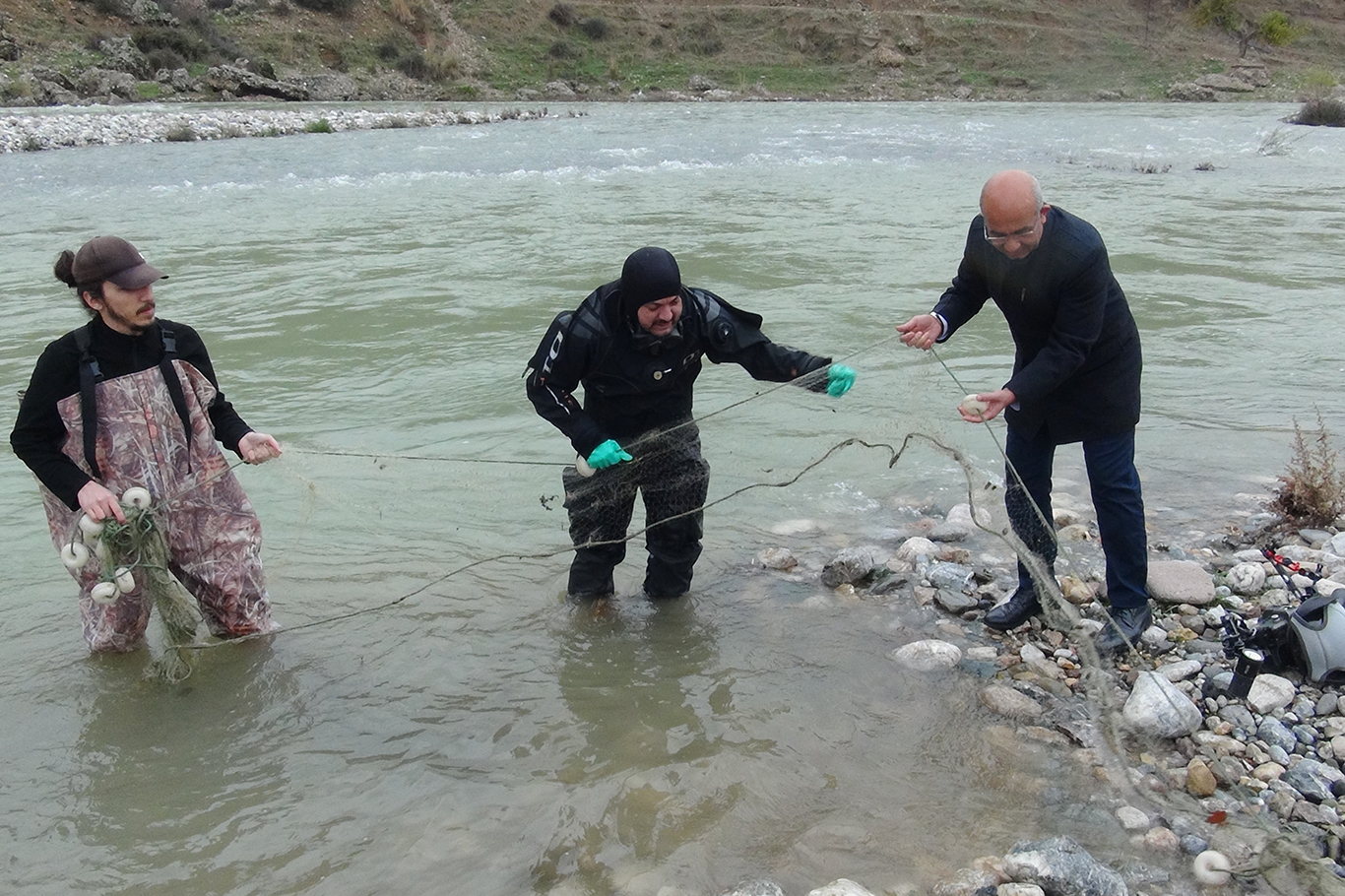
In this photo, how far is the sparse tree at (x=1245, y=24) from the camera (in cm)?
6638

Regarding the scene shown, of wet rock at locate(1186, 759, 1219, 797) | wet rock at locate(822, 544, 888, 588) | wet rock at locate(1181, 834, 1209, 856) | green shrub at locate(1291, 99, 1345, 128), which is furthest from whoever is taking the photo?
green shrub at locate(1291, 99, 1345, 128)

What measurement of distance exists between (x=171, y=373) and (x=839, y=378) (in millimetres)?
2566

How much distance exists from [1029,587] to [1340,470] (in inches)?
109

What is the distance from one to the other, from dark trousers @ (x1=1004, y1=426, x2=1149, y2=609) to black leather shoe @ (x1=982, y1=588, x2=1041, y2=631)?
0.17 ft

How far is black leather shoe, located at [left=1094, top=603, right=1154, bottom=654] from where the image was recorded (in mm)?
4145

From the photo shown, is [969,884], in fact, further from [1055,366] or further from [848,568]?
[848,568]

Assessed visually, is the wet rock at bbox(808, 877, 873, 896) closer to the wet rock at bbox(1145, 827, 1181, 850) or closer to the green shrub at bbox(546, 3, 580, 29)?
the wet rock at bbox(1145, 827, 1181, 850)

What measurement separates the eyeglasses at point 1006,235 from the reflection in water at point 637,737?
2044mm

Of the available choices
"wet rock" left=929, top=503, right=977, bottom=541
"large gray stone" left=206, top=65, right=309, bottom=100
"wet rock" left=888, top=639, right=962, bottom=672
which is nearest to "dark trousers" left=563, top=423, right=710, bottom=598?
"wet rock" left=888, top=639, right=962, bottom=672

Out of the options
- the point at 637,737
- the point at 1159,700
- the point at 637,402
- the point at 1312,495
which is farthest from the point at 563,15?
the point at 1159,700

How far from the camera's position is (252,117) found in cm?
3138

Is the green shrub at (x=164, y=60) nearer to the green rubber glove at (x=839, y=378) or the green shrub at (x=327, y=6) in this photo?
the green shrub at (x=327, y=6)

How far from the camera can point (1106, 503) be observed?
405 cm

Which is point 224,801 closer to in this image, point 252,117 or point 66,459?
point 66,459
